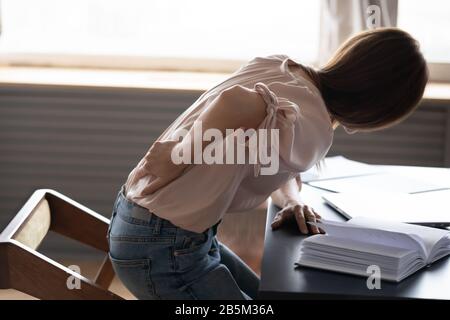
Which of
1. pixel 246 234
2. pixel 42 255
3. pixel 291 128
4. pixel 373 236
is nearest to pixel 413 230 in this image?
pixel 373 236

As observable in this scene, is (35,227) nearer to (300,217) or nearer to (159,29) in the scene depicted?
(300,217)

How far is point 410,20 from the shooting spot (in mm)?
3094

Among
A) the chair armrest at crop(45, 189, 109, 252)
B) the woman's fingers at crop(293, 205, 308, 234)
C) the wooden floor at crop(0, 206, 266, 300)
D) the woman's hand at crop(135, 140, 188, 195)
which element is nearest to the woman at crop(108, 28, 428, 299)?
the woman's hand at crop(135, 140, 188, 195)

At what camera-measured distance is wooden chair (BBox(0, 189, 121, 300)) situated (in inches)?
58.5

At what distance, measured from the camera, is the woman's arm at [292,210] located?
1.56 meters

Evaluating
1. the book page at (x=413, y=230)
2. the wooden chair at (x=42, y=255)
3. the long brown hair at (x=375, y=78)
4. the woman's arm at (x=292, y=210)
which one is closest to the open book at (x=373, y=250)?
the book page at (x=413, y=230)

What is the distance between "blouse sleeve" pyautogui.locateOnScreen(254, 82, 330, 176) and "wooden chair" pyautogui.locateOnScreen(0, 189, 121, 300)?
1.47ft

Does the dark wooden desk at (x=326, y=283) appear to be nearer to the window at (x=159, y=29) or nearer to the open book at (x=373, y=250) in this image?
the open book at (x=373, y=250)

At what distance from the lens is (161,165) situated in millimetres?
1386

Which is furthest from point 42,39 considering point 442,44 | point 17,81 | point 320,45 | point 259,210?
point 442,44

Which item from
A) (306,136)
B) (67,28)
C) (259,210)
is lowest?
(259,210)
